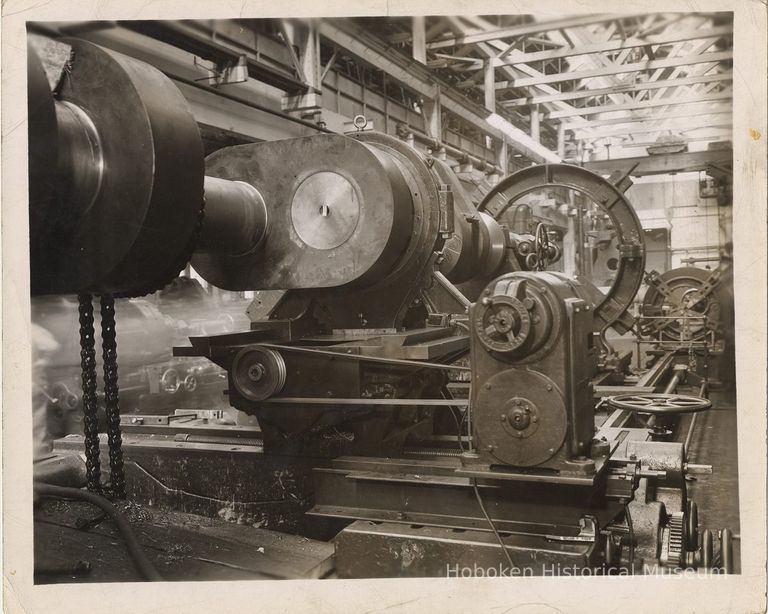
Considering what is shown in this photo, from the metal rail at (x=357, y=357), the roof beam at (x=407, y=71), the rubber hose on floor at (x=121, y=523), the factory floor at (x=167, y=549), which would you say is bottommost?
the factory floor at (x=167, y=549)

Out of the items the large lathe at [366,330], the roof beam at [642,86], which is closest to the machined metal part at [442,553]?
the large lathe at [366,330]

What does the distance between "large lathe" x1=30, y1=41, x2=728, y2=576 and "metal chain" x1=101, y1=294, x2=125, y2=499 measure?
98 millimetres

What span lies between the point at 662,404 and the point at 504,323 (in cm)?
140

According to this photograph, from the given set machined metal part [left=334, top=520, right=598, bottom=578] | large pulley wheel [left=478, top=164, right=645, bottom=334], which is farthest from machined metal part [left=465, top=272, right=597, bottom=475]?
large pulley wheel [left=478, top=164, right=645, bottom=334]

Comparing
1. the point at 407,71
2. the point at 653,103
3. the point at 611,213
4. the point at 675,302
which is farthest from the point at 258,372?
the point at 675,302

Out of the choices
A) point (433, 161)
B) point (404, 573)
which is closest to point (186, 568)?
point (404, 573)

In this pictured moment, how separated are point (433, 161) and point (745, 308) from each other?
62.0 inches

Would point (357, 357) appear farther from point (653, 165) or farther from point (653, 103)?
point (653, 165)

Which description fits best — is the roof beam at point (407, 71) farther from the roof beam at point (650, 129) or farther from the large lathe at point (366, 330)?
the roof beam at point (650, 129)

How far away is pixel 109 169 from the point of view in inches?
62.6

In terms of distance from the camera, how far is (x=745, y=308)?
2.02m

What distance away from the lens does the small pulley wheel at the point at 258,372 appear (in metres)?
2.53

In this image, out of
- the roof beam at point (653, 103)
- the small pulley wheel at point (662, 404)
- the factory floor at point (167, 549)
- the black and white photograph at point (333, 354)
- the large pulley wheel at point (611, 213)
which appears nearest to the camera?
the black and white photograph at point (333, 354)

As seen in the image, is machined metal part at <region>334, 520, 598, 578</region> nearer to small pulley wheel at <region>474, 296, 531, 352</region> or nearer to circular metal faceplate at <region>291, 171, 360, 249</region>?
small pulley wheel at <region>474, 296, 531, 352</region>
